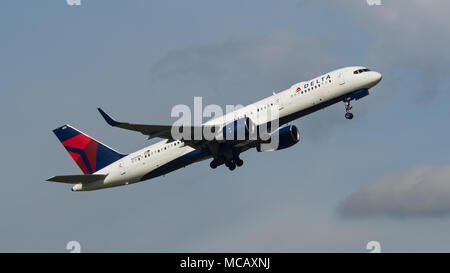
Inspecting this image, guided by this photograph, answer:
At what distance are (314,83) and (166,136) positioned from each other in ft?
35.9

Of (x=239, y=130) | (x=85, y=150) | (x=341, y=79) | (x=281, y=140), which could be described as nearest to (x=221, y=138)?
(x=239, y=130)

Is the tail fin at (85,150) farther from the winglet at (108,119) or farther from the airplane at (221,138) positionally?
the winglet at (108,119)

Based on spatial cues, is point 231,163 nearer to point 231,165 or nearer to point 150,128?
point 231,165

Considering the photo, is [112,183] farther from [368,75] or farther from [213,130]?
[368,75]

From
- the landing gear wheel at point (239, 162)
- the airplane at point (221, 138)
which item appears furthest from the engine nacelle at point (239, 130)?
the landing gear wheel at point (239, 162)

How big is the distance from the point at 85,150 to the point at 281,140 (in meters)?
15.8

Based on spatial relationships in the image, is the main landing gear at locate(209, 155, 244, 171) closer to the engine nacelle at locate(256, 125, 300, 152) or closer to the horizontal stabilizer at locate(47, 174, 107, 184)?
the engine nacelle at locate(256, 125, 300, 152)

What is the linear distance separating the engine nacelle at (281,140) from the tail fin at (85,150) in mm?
11116

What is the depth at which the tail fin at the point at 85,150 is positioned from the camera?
6122 cm

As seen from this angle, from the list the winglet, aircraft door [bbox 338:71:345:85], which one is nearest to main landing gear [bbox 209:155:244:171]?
aircraft door [bbox 338:71:345:85]

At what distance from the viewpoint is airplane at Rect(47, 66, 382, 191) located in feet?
177
